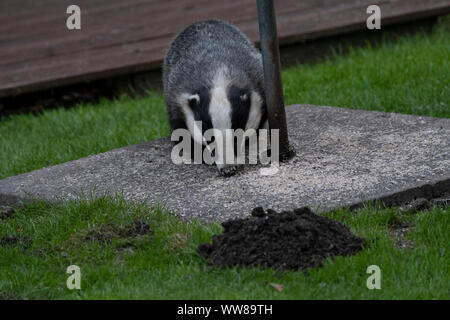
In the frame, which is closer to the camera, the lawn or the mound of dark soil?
the lawn

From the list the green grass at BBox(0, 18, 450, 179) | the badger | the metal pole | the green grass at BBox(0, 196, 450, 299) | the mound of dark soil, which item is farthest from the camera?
the green grass at BBox(0, 18, 450, 179)

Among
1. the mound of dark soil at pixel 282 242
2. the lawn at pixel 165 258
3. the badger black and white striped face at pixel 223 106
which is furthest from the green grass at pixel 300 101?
the mound of dark soil at pixel 282 242

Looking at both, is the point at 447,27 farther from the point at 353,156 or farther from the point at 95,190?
the point at 95,190

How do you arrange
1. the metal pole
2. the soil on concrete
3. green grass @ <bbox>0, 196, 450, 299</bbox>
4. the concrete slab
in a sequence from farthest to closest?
the metal pole → the concrete slab → the soil on concrete → green grass @ <bbox>0, 196, 450, 299</bbox>

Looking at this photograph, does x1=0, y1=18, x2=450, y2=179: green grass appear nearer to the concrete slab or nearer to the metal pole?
the concrete slab

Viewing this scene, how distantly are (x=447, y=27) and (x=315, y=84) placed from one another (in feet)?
9.35

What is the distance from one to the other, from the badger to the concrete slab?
11.1 inches

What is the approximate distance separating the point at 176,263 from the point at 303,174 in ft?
3.95

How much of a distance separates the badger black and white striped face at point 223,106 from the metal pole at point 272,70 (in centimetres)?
20

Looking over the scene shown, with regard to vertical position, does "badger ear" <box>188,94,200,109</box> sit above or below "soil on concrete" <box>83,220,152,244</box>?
above

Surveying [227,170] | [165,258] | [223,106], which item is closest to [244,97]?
[223,106]

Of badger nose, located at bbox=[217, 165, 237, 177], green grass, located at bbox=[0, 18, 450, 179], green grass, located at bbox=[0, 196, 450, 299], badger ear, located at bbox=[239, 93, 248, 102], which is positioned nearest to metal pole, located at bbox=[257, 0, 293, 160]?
badger ear, located at bbox=[239, 93, 248, 102]

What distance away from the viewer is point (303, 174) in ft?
14.8

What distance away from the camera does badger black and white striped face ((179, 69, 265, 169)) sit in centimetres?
470
